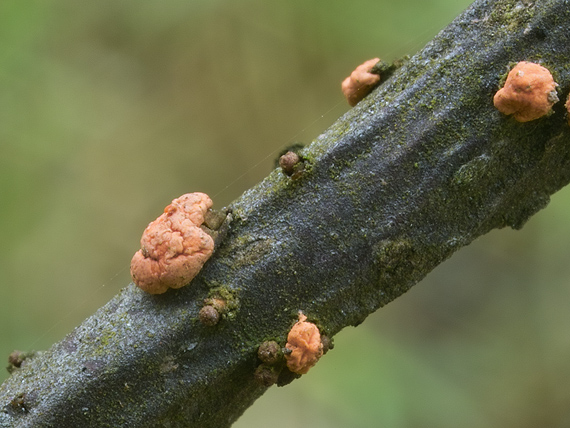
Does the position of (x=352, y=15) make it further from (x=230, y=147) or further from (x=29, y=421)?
(x=29, y=421)

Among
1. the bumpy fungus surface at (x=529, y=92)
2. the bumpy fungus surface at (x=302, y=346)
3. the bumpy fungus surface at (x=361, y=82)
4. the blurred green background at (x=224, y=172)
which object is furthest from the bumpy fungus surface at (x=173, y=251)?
the blurred green background at (x=224, y=172)

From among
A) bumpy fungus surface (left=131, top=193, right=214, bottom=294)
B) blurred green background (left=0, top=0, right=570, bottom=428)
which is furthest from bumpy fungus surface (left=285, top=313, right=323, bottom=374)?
blurred green background (left=0, top=0, right=570, bottom=428)

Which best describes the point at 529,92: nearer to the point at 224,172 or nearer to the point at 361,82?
the point at 361,82

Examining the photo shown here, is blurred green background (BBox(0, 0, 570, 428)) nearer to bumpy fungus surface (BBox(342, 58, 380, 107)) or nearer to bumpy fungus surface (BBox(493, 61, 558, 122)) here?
bumpy fungus surface (BBox(342, 58, 380, 107))

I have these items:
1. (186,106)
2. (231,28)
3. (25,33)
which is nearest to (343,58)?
(231,28)

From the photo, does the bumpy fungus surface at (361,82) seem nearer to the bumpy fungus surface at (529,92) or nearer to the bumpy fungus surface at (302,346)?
the bumpy fungus surface at (529,92)

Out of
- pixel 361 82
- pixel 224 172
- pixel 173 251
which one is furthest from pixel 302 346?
pixel 224 172
